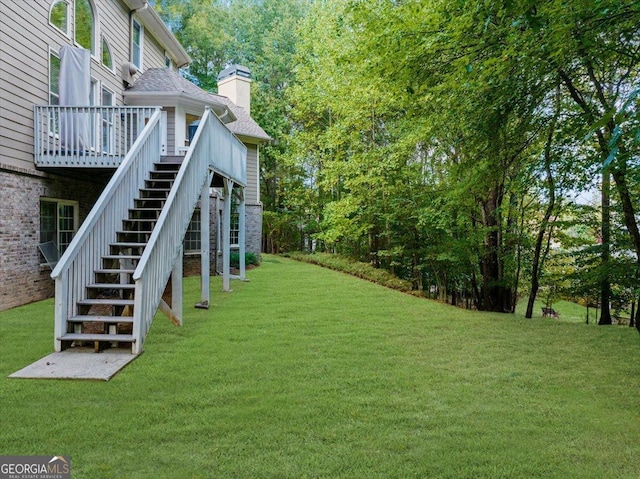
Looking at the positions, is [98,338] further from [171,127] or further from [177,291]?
[171,127]

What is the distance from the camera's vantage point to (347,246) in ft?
54.0

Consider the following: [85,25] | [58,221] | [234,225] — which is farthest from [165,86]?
[234,225]

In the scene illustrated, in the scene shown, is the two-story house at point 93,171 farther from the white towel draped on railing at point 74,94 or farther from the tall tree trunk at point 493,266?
the tall tree trunk at point 493,266

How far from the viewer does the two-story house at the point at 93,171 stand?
5102mm

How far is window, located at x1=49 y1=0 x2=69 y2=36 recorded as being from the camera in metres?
8.36

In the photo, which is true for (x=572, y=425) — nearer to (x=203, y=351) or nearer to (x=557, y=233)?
(x=203, y=351)

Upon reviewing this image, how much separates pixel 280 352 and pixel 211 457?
2.44 meters

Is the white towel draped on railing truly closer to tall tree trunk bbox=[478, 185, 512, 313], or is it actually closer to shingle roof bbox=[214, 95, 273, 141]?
shingle roof bbox=[214, 95, 273, 141]

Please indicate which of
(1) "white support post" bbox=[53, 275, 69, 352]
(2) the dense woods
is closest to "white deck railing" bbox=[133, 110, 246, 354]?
(1) "white support post" bbox=[53, 275, 69, 352]

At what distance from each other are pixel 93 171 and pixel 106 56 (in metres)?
3.45

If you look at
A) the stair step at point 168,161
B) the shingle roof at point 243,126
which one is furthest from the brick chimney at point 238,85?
the stair step at point 168,161

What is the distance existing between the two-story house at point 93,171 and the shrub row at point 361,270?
4346mm

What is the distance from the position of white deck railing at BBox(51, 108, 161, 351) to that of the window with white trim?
3960 mm

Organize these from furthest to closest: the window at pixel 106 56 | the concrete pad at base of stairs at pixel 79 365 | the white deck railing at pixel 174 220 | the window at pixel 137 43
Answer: the window at pixel 137 43 → the window at pixel 106 56 → the white deck railing at pixel 174 220 → the concrete pad at base of stairs at pixel 79 365
